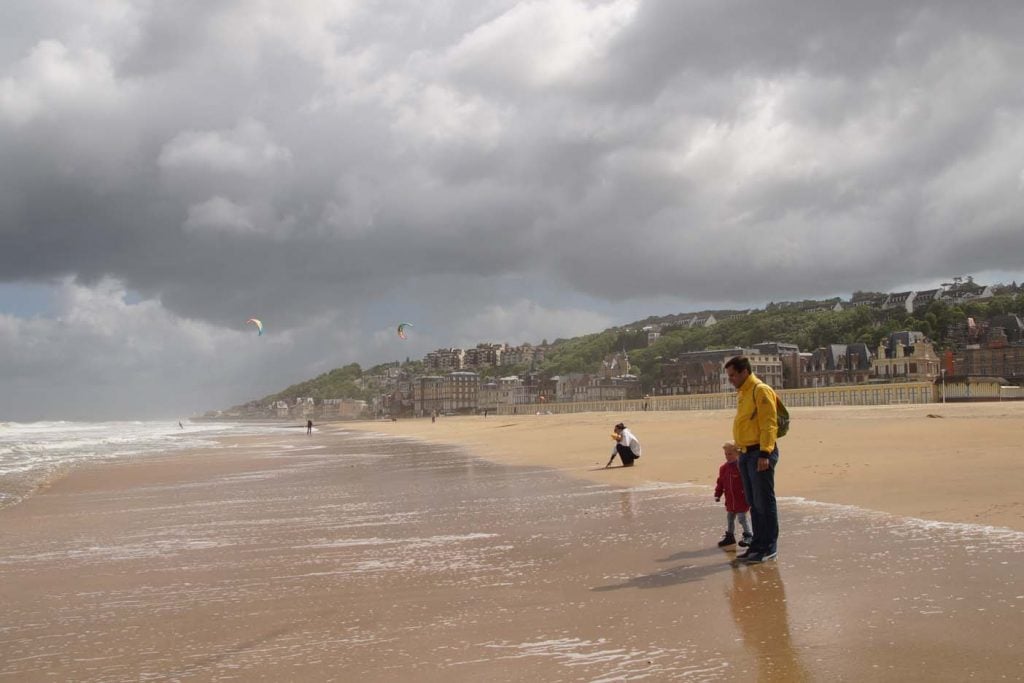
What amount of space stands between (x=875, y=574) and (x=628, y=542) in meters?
2.43

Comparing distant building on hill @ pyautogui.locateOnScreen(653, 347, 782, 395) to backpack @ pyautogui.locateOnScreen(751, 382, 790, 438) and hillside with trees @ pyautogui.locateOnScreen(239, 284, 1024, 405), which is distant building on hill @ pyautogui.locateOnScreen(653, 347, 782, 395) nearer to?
hillside with trees @ pyautogui.locateOnScreen(239, 284, 1024, 405)

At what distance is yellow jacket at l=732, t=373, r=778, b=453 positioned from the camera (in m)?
6.64

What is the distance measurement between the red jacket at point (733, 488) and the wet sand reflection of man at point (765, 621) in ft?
3.39

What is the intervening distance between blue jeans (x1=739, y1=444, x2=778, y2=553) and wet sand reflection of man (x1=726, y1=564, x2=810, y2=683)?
290 mm

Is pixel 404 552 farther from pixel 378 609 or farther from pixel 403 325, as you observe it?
pixel 403 325

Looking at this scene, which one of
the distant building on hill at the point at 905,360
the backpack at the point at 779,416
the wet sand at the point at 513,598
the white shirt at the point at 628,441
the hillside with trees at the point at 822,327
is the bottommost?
the wet sand at the point at 513,598

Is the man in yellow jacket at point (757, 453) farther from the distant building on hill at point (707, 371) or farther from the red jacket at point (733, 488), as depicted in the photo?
the distant building on hill at point (707, 371)

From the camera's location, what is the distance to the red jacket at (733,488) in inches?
279

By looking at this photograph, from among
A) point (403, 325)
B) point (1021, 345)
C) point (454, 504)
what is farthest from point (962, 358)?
point (454, 504)

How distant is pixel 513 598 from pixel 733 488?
2.80m

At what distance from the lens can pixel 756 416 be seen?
677cm

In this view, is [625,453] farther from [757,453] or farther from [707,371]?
[707,371]

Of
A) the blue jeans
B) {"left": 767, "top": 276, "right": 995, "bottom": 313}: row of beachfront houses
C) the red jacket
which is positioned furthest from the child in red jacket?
{"left": 767, "top": 276, "right": 995, "bottom": 313}: row of beachfront houses

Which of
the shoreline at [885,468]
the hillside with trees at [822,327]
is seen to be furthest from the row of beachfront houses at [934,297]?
the shoreline at [885,468]
